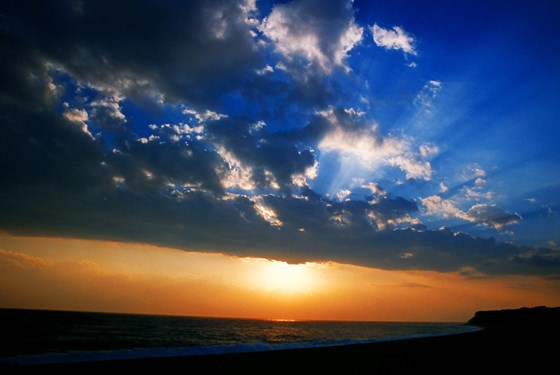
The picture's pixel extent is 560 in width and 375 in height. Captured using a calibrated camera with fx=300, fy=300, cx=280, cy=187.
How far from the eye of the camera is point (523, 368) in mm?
12938

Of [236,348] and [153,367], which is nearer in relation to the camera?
[153,367]

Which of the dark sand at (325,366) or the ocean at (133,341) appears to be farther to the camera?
the ocean at (133,341)

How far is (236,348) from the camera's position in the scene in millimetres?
20719

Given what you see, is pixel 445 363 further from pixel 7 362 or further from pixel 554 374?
pixel 7 362

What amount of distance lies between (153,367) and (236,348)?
9.40m

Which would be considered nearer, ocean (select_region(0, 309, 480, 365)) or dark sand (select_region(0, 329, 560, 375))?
dark sand (select_region(0, 329, 560, 375))

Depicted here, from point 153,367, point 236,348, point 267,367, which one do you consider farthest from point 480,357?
point 153,367

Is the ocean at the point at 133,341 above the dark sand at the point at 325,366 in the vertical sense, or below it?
below

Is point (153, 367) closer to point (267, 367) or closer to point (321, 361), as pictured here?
point (267, 367)

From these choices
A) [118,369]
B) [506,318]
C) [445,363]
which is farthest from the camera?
[506,318]

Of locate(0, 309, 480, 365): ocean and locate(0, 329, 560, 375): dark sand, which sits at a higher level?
locate(0, 329, 560, 375): dark sand

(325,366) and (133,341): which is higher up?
(325,366)

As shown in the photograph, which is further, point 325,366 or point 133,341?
point 133,341

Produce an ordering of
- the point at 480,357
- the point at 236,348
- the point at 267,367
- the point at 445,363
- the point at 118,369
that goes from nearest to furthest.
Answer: the point at 118,369 < the point at 267,367 < the point at 445,363 < the point at 480,357 < the point at 236,348
